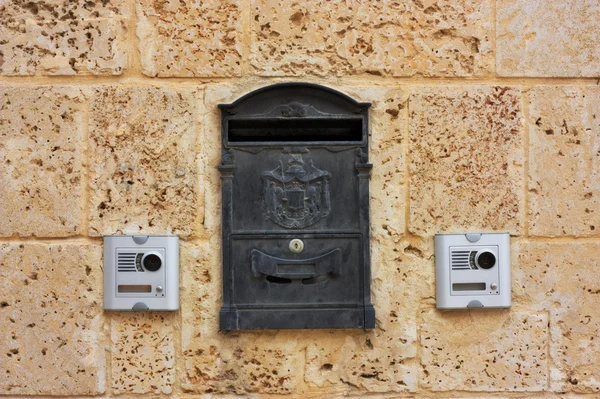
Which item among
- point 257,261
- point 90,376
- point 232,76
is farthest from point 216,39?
point 90,376

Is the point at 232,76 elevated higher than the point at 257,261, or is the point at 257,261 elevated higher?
the point at 232,76

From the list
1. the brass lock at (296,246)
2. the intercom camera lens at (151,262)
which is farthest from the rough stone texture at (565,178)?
the intercom camera lens at (151,262)

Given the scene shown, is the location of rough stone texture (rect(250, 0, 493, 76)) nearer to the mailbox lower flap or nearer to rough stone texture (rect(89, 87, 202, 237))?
rough stone texture (rect(89, 87, 202, 237))

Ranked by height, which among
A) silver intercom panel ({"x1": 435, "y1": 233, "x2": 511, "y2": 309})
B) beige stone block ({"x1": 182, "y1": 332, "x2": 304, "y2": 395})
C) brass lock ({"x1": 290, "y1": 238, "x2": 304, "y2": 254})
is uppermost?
brass lock ({"x1": 290, "y1": 238, "x2": 304, "y2": 254})

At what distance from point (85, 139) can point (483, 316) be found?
73.5 inches

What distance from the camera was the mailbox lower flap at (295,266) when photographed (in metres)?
2.84

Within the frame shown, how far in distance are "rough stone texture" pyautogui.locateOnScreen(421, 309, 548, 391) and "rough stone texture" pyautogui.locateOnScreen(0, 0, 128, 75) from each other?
5.82 feet

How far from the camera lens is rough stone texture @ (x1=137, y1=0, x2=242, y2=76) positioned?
2.92 meters

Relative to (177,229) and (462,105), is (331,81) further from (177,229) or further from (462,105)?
(177,229)

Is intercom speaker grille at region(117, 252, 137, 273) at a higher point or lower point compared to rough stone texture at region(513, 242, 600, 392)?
higher

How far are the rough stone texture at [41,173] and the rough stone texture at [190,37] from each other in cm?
47

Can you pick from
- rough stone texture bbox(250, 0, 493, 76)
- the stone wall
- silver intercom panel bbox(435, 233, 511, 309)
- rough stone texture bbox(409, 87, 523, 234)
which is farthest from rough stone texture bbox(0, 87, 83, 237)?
silver intercom panel bbox(435, 233, 511, 309)

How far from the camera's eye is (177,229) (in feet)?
9.52

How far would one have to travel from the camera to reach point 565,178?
2.92 metres
